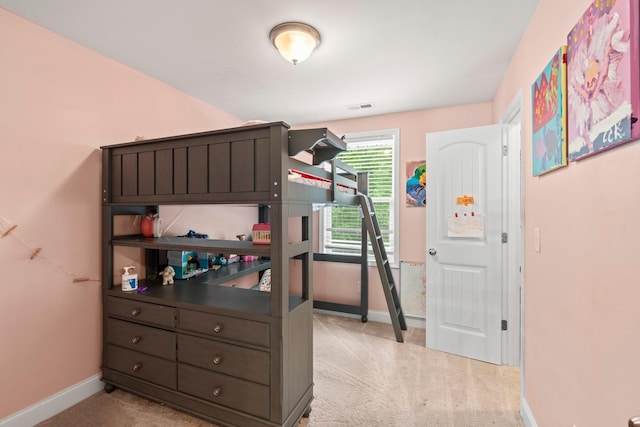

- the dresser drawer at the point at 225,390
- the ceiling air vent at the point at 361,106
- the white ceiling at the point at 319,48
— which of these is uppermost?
the ceiling air vent at the point at 361,106

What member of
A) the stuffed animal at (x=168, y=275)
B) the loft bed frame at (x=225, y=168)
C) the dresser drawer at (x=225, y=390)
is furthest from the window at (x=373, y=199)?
the dresser drawer at (x=225, y=390)

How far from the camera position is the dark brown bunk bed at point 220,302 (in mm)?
1661

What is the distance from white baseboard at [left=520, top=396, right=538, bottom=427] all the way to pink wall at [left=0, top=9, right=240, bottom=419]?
120 inches

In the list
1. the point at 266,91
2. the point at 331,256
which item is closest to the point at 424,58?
the point at 266,91

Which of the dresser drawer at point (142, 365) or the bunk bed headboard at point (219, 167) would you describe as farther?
the dresser drawer at point (142, 365)

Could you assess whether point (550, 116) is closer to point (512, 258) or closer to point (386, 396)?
point (512, 258)

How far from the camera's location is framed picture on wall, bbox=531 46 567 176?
1344mm

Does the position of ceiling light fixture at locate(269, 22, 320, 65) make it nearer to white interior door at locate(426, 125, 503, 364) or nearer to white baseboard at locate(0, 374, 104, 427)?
white interior door at locate(426, 125, 503, 364)

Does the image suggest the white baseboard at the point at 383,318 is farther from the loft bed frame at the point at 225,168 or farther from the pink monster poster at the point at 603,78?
the pink monster poster at the point at 603,78

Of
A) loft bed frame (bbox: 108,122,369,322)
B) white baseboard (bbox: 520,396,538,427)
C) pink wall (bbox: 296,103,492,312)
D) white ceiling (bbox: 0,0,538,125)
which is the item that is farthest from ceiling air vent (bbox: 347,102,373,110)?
white baseboard (bbox: 520,396,538,427)

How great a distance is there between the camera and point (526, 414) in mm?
1860

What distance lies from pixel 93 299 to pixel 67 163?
3.39ft

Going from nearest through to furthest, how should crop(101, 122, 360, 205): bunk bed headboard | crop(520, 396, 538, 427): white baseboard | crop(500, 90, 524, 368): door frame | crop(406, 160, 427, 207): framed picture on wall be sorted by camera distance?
crop(101, 122, 360, 205): bunk bed headboard → crop(520, 396, 538, 427): white baseboard → crop(500, 90, 524, 368): door frame → crop(406, 160, 427, 207): framed picture on wall

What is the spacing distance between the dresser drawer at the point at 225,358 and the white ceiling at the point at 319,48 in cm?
203
